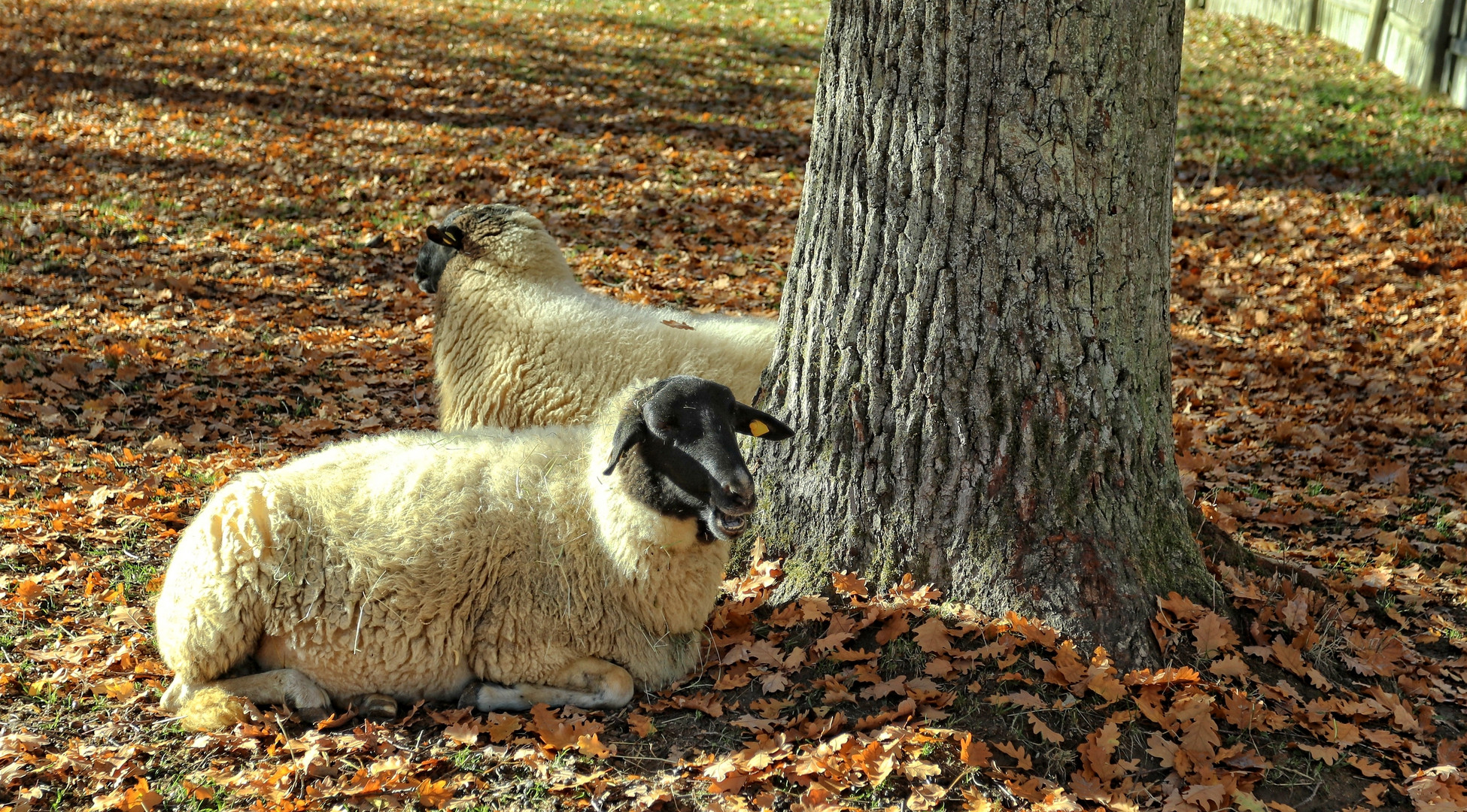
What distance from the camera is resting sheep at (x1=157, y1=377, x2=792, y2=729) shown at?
4.15 metres

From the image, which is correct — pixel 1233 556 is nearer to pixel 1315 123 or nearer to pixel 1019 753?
pixel 1019 753

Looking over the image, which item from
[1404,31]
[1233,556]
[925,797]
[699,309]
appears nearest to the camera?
[925,797]

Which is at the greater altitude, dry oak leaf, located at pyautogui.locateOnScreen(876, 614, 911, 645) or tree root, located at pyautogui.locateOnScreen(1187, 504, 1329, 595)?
tree root, located at pyautogui.locateOnScreen(1187, 504, 1329, 595)

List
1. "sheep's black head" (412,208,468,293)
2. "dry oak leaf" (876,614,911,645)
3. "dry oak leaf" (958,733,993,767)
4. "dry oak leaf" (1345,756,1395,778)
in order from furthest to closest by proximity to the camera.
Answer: "sheep's black head" (412,208,468,293) < "dry oak leaf" (876,614,911,645) < "dry oak leaf" (1345,756,1395,778) < "dry oak leaf" (958,733,993,767)

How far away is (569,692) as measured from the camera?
426 cm

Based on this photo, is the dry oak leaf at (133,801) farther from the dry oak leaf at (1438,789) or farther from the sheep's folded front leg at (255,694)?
the dry oak leaf at (1438,789)

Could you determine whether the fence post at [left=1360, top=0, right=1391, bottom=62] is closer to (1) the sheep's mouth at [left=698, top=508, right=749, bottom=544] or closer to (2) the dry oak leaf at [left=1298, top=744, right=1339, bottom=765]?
(2) the dry oak leaf at [left=1298, top=744, right=1339, bottom=765]

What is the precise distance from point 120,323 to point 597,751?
22.8ft

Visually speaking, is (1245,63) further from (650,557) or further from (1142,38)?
(650,557)

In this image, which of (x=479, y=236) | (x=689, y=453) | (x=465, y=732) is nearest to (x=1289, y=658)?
(x=689, y=453)

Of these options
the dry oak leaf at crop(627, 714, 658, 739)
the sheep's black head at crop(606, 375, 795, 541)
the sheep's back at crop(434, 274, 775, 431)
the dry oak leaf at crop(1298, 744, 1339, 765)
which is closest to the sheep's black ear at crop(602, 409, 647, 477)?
the sheep's black head at crop(606, 375, 795, 541)

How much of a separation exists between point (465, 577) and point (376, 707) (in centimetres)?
59

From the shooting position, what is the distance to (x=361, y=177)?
1292 cm

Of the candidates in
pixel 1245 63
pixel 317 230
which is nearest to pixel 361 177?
pixel 317 230
